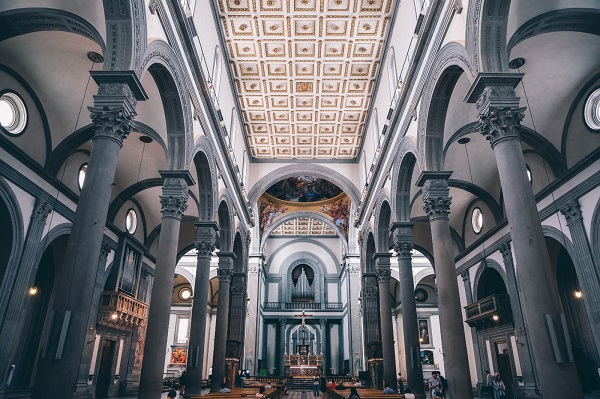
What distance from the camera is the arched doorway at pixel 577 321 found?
476 inches

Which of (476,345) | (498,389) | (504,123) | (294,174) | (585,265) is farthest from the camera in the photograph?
(294,174)

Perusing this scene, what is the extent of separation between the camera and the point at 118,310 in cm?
1623

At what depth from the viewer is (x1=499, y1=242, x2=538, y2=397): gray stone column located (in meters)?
14.2

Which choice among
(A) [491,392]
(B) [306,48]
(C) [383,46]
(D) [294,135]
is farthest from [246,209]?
(A) [491,392]

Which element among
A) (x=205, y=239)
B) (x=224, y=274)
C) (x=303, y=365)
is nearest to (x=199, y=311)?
(x=205, y=239)

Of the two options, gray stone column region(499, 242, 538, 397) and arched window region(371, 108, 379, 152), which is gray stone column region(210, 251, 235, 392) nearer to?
arched window region(371, 108, 379, 152)

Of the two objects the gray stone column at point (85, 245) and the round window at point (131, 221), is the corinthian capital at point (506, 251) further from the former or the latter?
the round window at point (131, 221)

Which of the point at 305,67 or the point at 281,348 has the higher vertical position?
the point at 305,67

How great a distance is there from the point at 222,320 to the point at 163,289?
7305 mm

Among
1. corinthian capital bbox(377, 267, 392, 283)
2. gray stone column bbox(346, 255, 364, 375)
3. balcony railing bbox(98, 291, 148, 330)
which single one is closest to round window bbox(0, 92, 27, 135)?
balcony railing bbox(98, 291, 148, 330)

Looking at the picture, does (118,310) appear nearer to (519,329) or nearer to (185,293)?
(519,329)

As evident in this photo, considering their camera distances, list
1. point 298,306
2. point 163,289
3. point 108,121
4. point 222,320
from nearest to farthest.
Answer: point 108,121
point 163,289
point 222,320
point 298,306

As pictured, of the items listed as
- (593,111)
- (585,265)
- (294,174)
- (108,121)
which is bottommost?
(585,265)

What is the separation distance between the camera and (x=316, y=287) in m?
37.9
